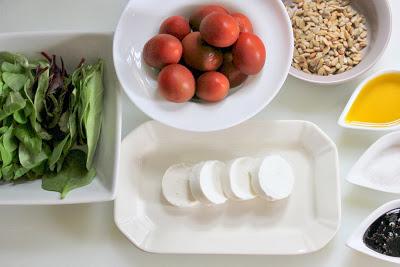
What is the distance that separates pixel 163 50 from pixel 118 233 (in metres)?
0.35

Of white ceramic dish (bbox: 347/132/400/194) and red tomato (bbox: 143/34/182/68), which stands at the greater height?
red tomato (bbox: 143/34/182/68)

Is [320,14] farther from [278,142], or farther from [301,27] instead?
[278,142]

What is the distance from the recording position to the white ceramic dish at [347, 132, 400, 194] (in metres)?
0.93

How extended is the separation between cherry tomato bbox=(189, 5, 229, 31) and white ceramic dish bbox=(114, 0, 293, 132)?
0.02 meters

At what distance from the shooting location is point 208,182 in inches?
35.3

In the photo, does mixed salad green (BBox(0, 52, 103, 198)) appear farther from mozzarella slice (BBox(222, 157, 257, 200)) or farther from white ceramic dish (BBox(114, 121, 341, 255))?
mozzarella slice (BBox(222, 157, 257, 200))

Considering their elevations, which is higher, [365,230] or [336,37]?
[336,37]

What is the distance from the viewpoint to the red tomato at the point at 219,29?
79cm

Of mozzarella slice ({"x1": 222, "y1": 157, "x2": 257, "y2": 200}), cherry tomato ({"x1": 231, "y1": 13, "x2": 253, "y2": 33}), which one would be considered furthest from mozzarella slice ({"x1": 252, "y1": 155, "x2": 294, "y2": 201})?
cherry tomato ({"x1": 231, "y1": 13, "x2": 253, "y2": 33})

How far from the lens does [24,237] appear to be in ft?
3.19

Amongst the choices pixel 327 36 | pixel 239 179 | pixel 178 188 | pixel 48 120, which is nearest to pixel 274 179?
pixel 239 179

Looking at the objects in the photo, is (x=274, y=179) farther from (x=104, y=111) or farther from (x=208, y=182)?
(x=104, y=111)

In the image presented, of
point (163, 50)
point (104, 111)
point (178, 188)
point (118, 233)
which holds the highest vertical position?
point (163, 50)

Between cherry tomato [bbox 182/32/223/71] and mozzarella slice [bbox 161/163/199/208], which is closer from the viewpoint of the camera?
cherry tomato [bbox 182/32/223/71]
